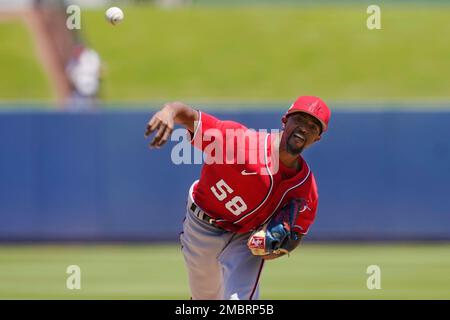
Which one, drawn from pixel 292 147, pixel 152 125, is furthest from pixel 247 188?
pixel 152 125

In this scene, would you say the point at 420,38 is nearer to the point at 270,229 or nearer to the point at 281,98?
the point at 281,98

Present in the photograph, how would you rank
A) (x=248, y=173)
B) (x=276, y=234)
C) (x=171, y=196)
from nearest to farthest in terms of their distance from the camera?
(x=276, y=234)
(x=248, y=173)
(x=171, y=196)

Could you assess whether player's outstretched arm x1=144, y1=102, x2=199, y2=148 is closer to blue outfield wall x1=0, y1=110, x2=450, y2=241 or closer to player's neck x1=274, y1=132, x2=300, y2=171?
player's neck x1=274, y1=132, x2=300, y2=171

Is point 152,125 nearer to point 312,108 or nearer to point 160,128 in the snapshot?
point 160,128

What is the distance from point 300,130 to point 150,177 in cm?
746

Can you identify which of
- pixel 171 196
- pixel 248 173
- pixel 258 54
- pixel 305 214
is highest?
pixel 258 54

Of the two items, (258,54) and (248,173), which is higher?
(258,54)

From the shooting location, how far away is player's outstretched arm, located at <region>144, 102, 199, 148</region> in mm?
5840

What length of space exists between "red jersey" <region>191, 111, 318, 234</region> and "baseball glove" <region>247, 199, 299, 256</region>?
6cm

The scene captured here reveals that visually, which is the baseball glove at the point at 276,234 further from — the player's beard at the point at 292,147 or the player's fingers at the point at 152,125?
the player's fingers at the point at 152,125

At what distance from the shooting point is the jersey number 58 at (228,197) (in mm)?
6895

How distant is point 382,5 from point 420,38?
5.82 feet

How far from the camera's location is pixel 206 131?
Result: 22.3ft

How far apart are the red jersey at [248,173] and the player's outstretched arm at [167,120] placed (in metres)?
0.12
